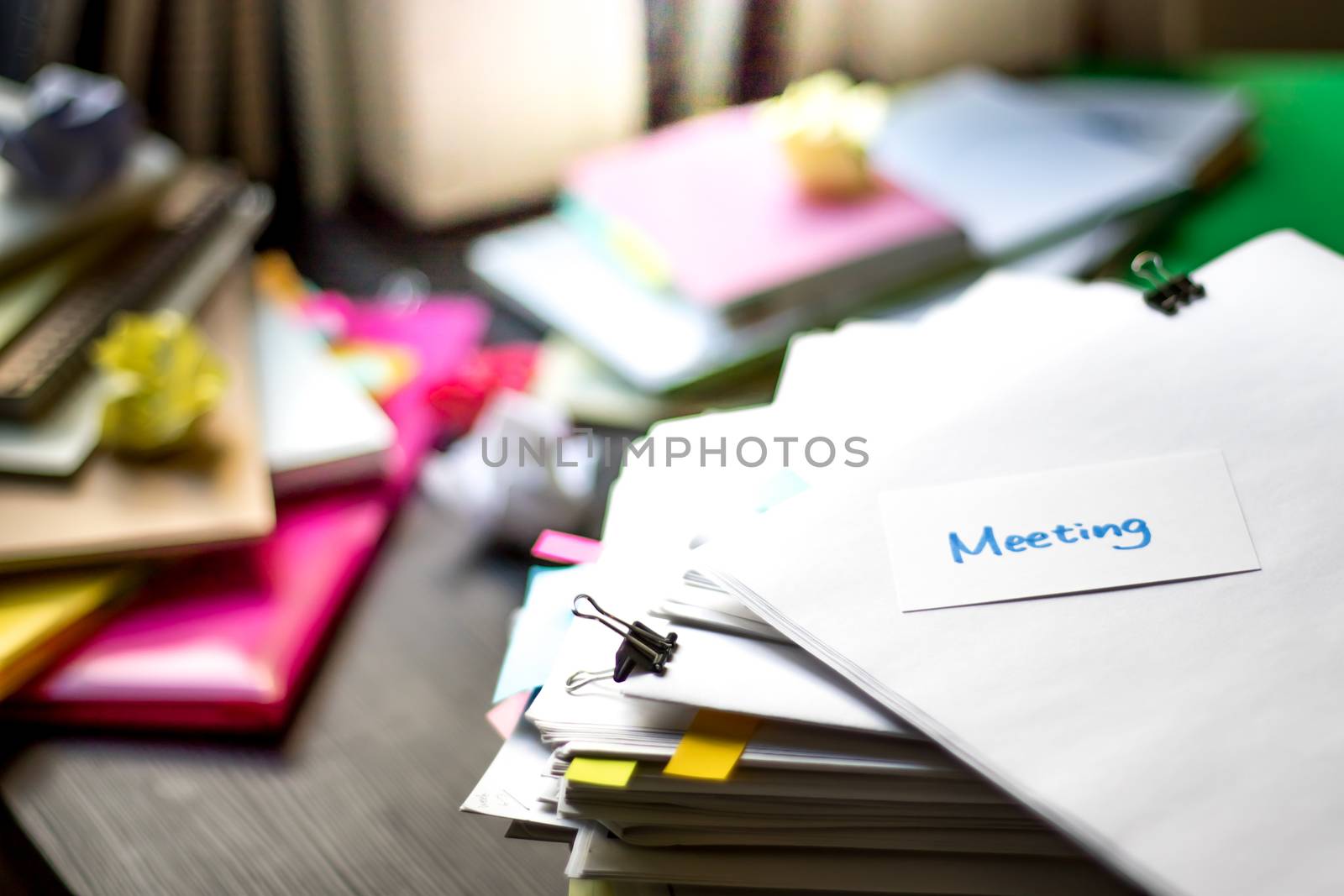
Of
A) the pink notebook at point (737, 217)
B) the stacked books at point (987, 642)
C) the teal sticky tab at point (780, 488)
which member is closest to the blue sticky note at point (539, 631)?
the stacked books at point (987, 642)

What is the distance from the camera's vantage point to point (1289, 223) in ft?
3.21

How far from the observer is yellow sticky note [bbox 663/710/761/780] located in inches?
16.9

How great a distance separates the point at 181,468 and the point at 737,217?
48 centimetres

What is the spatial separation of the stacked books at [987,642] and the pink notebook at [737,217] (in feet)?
1.15

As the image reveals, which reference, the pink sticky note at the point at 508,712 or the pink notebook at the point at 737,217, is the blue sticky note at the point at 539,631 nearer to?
the pink sticky note at the point at 508,712

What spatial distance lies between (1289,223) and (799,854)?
0.79 meters

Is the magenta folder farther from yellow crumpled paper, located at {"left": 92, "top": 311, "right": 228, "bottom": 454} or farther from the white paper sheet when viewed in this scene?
the white paper sheet

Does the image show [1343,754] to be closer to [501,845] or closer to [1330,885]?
[1330,885]

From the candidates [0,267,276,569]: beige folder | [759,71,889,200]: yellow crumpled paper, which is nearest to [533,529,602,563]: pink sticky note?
[0,267,276,569]: beige folder

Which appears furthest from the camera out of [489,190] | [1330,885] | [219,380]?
[489,190]

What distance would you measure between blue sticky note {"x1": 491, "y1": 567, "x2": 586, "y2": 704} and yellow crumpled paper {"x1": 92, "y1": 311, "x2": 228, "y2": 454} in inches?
11.9

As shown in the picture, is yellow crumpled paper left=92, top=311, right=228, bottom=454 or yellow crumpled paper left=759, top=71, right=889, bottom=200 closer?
yellow crumpled paper left=92, top=311, right=228, bottom=454

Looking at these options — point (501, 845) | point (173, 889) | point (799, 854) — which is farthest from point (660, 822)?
point (173, 889)

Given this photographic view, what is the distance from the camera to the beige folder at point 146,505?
0.67m
